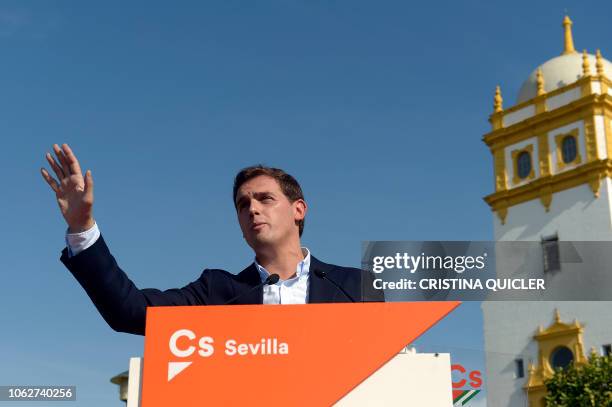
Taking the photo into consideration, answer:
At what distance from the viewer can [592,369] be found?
2441 centimetres

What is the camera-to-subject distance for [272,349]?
2303 millimetres

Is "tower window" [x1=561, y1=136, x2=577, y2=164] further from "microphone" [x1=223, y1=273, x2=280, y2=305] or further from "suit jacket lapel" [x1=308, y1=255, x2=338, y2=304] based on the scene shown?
"microphone" [x1=223, y1=273, x2=280, y2=305]

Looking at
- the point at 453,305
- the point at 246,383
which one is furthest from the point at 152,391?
the point at 453,305

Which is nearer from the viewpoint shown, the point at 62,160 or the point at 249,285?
the point at 62,160

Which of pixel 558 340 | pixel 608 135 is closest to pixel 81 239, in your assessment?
pixel 558 340

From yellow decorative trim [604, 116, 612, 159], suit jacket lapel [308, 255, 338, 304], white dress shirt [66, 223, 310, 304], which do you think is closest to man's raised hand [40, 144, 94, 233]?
white dress shirt [66, 223, 310, 304]

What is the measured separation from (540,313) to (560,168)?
6281 millimetres

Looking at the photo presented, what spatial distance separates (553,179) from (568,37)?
895 cm

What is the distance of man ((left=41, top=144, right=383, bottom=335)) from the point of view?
8.91 feet

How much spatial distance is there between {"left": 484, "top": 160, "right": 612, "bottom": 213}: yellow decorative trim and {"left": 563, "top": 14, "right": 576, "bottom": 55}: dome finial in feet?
25.4

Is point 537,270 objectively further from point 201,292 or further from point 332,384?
point 332,384

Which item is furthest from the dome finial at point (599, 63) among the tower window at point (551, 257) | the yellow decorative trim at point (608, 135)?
the tower window at point (551, 257)

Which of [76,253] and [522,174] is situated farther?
[522,174]

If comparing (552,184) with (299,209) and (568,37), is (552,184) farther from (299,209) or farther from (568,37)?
(299,209)
